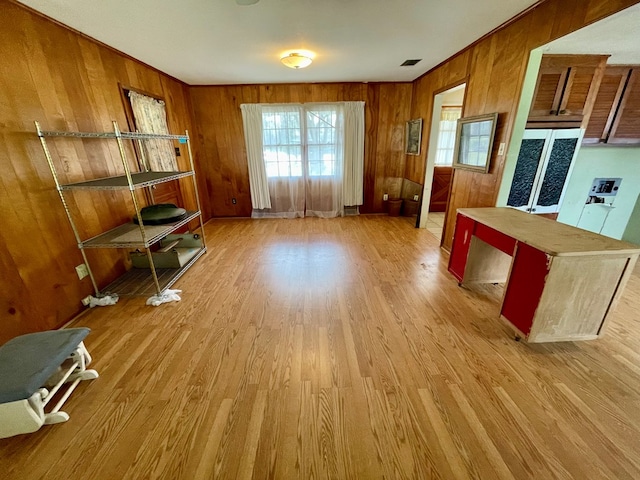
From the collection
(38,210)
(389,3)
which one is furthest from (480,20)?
(38,210)

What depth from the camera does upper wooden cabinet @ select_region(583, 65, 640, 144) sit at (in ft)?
8.32

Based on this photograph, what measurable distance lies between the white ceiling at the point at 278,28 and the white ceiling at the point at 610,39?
419 mm

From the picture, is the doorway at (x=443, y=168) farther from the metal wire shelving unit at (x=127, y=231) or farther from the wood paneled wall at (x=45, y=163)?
the wood paneled wall at (x=45, y=163)

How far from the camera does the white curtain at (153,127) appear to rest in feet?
9.77

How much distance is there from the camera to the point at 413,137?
438cm

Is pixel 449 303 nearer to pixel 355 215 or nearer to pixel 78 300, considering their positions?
pixel 355 215

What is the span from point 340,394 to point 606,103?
388 cm

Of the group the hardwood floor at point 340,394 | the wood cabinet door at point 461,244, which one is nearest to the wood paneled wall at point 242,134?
the wood cabinet door at point 461,244

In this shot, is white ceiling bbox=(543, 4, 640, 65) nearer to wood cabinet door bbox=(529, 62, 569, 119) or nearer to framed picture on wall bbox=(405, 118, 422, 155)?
wood cabinet door bbox=(529, 62, 569, 119)

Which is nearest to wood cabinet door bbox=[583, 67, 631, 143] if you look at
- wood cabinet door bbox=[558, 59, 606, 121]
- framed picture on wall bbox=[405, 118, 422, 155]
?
wood cabinet door bbox=[558, 59, 606, 121]

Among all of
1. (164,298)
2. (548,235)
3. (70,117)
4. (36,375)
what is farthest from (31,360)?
(548,235)

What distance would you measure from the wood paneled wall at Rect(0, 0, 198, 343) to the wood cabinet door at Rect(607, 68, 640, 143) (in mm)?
5285

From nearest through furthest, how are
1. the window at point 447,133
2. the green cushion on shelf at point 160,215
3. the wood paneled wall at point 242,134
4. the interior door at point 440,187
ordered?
the green cushion on shelf at point 160,215 < the wood paneled wall at point 242,134 < the interior door at point 440,187 < the window at point 447,133

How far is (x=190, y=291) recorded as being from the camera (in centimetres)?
255
